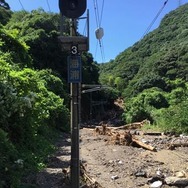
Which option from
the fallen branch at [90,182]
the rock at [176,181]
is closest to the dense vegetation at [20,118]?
the fallen branch at [90,182]

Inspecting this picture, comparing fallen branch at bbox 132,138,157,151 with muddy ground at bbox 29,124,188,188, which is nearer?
muddy ground at bbox 29,124,188,188

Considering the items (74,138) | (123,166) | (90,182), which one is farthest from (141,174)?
(74,138)

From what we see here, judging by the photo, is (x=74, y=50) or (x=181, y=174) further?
(x=181, y=174)

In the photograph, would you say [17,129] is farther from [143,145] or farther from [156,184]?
[143,145]

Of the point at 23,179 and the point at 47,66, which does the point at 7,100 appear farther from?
the point at 47,66

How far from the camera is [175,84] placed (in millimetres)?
58906

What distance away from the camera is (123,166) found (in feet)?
42.7

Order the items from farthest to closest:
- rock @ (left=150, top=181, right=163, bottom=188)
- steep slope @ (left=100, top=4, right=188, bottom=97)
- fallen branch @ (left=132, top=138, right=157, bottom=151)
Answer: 1. steep slope @ (left=100, top=4, right=188, bottom=97)
2. fallen branch @ (left=132, top=138, right=157, bottom=151)
3. rock @ (left=150, top=181, right=163, bottom=188)

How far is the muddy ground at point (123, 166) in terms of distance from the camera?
34.6ft

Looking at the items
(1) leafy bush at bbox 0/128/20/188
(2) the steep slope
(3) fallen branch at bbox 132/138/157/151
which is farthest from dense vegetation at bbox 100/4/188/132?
(1) leafy bush at bbox 0/128/20/188

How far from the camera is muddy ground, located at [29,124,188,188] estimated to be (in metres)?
10.5

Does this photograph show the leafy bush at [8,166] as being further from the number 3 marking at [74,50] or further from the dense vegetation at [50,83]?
the number 3 marking at [74,50]

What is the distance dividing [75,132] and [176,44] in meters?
62.5

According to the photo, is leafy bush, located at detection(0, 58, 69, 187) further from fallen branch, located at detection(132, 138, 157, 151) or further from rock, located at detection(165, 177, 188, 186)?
fallen branch, located at detection(132, 138, 157, 151)
